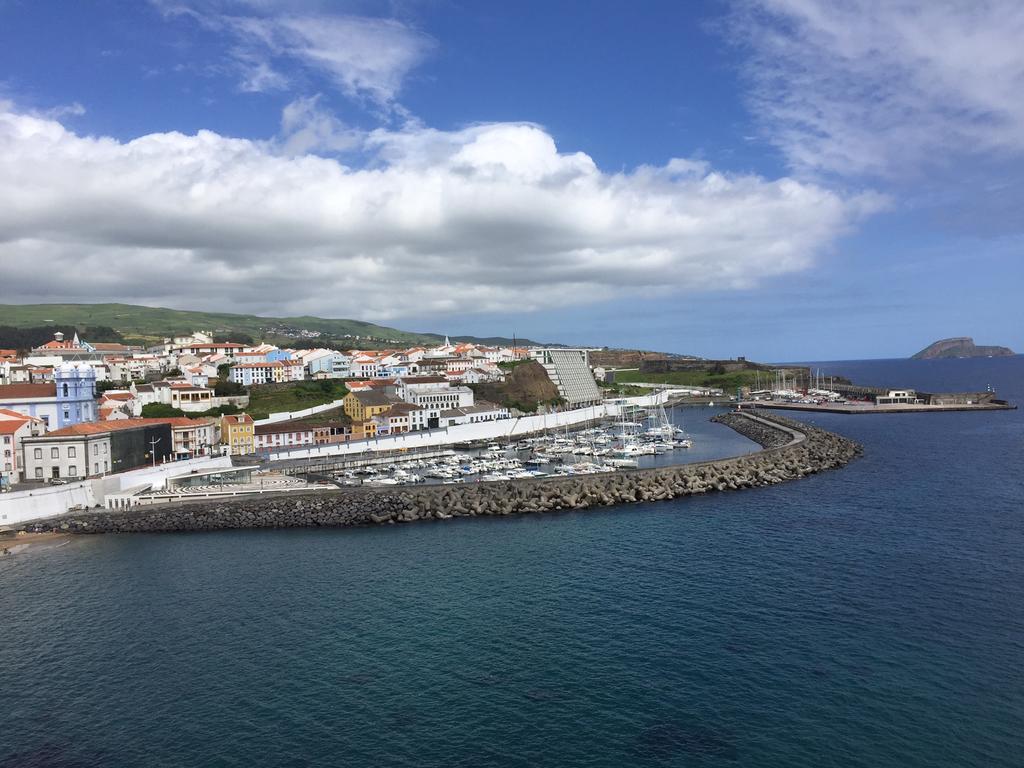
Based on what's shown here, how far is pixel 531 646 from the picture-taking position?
17.7 metres

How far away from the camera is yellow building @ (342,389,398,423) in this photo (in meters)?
60.2

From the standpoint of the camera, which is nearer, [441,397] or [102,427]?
[102,427]

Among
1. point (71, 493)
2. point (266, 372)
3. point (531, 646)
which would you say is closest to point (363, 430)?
point (71, 493)

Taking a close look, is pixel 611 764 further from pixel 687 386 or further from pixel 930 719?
pixel 687 386

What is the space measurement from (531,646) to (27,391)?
43.4m

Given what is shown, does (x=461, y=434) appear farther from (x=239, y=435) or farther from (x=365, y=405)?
(x=239, y=435)

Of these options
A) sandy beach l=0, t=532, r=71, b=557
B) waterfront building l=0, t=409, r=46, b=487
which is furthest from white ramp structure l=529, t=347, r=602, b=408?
sandy beach l=0, t=532, r=71, b=557

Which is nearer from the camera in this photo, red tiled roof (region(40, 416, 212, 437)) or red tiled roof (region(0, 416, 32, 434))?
red tiled roof (region(0, 416, 32, 434))

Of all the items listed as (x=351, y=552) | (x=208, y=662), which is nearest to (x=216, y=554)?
(x=351, y=552)

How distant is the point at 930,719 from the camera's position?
1379 centimetres

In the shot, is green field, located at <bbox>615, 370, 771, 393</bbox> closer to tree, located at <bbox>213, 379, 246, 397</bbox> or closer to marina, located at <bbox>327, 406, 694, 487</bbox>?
marina, located at <bbox>327, 406, 694, 487</bbox>

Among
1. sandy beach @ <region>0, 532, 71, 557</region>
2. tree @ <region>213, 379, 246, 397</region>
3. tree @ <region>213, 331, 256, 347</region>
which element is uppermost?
tree @ <region>213, 331, 256, 347</region>

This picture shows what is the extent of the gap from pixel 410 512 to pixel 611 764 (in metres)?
21.0

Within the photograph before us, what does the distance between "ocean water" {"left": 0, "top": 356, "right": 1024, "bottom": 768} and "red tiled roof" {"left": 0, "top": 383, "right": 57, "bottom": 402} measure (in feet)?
71.0
